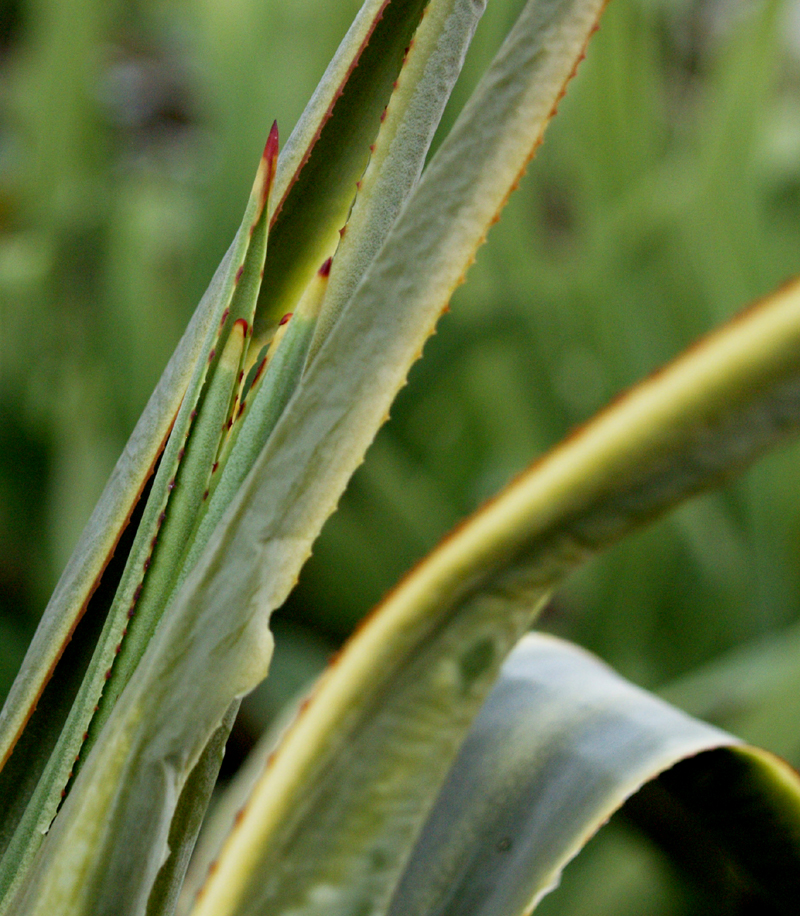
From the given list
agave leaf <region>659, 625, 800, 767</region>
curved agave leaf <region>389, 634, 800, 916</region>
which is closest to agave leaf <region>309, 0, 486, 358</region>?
curved agave leaf <region>389, 634, 800, 916</region>

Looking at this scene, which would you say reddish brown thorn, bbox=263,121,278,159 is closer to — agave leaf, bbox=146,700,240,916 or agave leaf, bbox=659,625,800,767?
agave leaf, bbox=146,700,240,916

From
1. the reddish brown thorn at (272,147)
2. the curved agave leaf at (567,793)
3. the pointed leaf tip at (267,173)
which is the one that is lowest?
the curved agave leaf at (567,793)

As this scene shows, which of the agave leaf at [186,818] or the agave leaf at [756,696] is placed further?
the agave leaf at [756,696]

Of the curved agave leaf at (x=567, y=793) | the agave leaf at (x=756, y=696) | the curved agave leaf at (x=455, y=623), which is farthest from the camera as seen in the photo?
the agave leaf at (x=756, y=696)

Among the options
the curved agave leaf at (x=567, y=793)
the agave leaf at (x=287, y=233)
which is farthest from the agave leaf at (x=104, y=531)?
the curved agave leaf at (x=567, y=793)

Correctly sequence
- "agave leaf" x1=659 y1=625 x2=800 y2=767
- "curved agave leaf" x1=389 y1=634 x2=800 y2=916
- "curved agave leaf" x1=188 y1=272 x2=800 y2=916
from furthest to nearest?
1. "agave leaf" x1=659 y1=625 x2=800 y2=767
2. "curved agave leaf" x1=389 y1=634 x2=800 y2=916
3. "curved agave leaf" x1=188 y1=272 x2=800 y2=916

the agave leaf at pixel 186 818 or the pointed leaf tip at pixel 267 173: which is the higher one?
the pointed leaf tip at pixel 267 173

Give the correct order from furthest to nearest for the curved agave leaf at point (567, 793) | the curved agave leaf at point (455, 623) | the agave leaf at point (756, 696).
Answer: the agave leaf at point (756, 696) → the curved agave leaf at point (567, 793) → the curved agave leaf at point (455, 623)

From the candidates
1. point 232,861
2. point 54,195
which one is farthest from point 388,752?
point 54,195

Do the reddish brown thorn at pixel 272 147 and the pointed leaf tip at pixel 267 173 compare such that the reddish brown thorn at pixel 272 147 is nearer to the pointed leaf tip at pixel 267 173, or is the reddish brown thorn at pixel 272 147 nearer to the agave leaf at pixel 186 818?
the pointed leaf tip at pixel 267 173

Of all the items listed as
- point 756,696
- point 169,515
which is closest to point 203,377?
point 169,515
